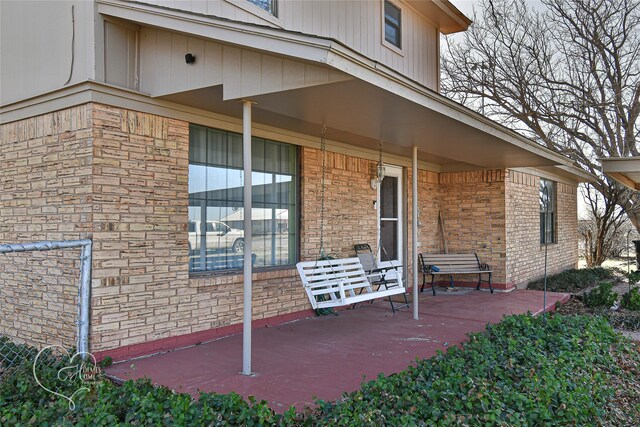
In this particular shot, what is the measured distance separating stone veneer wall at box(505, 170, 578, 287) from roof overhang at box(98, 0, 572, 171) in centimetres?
308

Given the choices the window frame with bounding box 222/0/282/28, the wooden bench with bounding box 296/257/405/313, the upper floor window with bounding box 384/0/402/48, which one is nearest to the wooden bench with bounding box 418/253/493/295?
the wooden bench with bounding box 296/257/405/313

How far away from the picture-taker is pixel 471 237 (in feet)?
34.1

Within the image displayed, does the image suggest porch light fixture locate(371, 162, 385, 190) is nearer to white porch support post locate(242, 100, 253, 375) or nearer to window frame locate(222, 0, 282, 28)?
window frame locate(222, 0, 282, 28)

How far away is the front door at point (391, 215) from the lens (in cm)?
905

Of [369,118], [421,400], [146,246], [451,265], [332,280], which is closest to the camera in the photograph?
[421,400]

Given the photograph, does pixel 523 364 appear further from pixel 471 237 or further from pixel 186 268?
pixel 471 237

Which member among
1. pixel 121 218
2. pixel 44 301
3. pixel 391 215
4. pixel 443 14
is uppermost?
pixel 443 14

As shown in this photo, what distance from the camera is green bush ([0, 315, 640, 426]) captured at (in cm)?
326

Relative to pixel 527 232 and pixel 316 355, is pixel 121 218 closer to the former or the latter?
pixel 316 355

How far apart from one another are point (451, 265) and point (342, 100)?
20.2 ft

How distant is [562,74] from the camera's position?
15.4m

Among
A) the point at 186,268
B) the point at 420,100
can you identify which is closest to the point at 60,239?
the point at 186,268

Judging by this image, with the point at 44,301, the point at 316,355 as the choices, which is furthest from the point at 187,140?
the point at 316,355

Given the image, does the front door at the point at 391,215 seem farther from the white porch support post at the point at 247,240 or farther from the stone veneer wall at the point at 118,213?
the white porch support post at the point at 247,240
